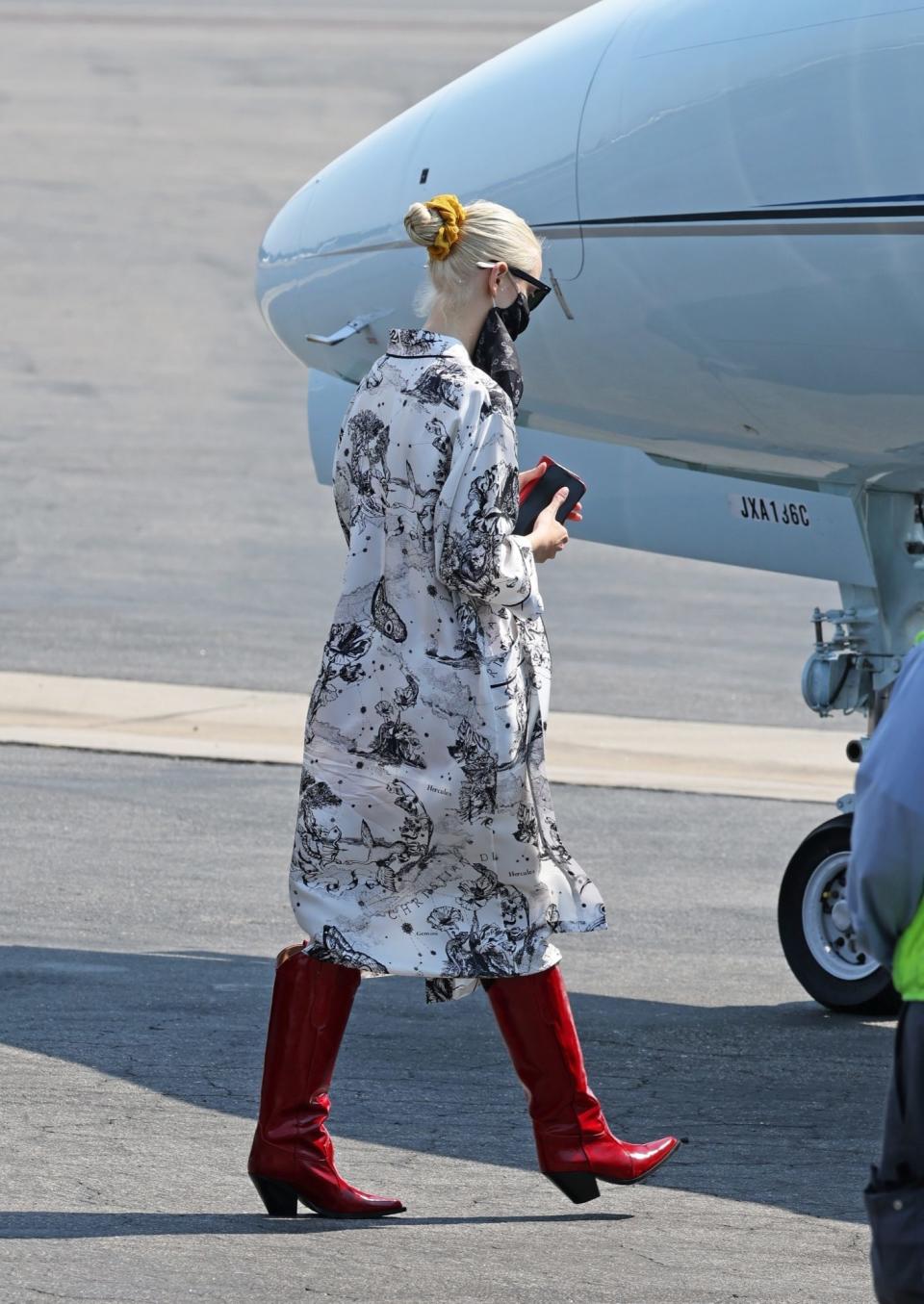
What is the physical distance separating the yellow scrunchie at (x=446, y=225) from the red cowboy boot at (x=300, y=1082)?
4.64ft

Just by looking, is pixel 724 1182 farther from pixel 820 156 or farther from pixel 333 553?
pixel 333 553

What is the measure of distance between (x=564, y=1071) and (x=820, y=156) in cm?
275

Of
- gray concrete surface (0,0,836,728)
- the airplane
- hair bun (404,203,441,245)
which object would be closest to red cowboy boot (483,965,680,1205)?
hair bun (404,203,441,245)

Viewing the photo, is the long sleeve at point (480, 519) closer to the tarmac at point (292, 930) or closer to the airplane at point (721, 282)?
the tarmac at point (292, 930)

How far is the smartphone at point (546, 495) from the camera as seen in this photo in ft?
15.8

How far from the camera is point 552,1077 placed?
4.58 m

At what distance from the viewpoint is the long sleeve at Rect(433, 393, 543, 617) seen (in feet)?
14.4

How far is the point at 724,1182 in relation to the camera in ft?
16.6

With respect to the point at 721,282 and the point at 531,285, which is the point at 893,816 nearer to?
the point at 531,285

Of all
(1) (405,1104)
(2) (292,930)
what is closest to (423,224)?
(1) (405,1104)

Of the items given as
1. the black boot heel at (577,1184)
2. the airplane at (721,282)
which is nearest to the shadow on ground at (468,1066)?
the black boot heel at (577,1184)

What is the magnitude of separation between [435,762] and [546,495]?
2.22 feet

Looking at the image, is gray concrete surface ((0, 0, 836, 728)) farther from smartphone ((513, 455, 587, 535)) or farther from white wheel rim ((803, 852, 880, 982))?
smartphone ((513, 455, 587, 535))

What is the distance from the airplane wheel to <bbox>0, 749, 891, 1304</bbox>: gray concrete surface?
114mm
